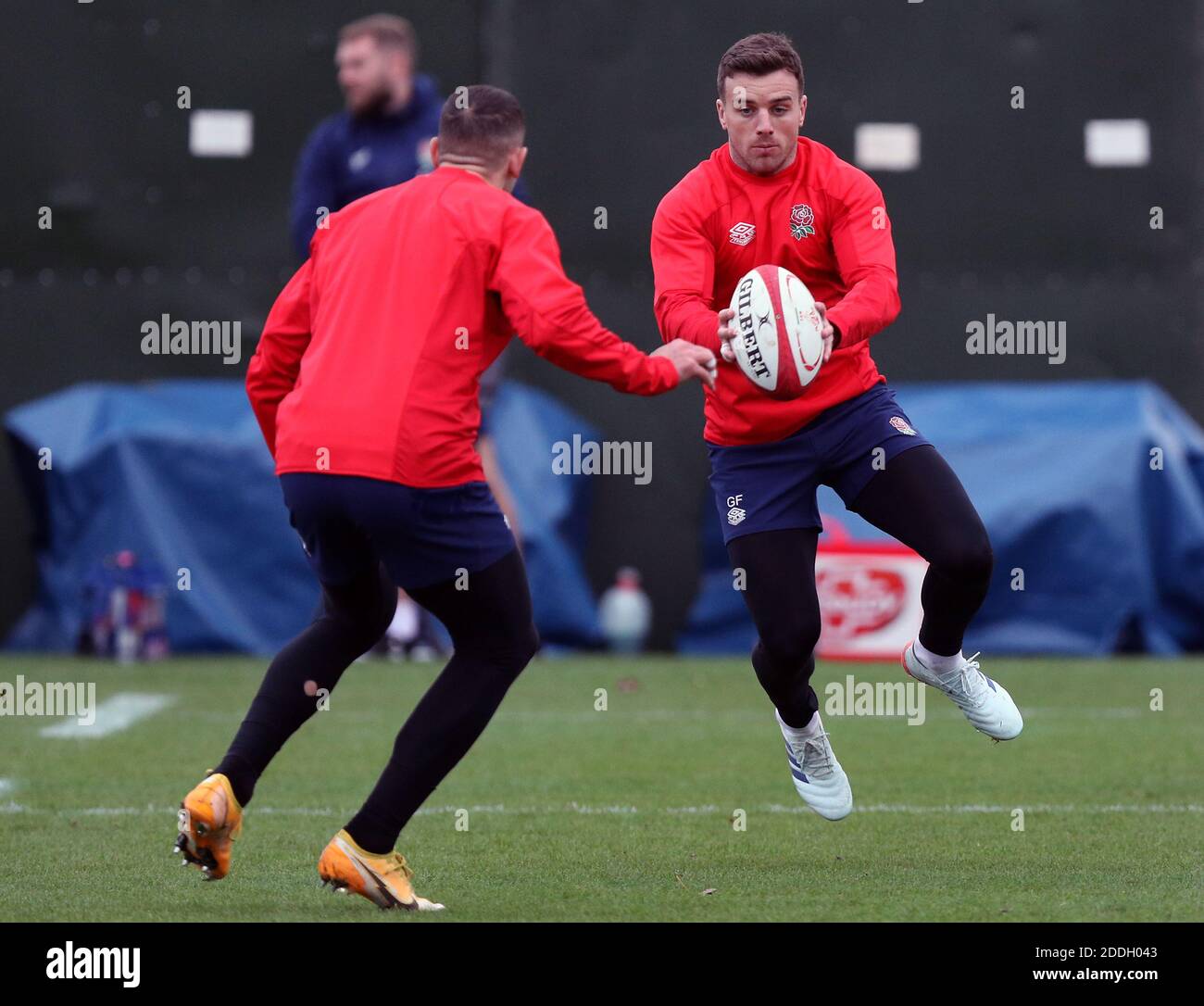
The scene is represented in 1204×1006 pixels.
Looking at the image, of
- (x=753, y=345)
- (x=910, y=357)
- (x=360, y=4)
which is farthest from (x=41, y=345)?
(x=753, y=345)

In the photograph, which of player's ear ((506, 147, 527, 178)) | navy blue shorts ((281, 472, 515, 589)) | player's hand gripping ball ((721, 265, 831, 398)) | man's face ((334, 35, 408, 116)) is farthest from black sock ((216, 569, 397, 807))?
man's face ((334, 35, 408, 116))

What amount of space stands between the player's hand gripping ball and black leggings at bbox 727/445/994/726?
0.51m

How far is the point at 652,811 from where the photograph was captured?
673 cm

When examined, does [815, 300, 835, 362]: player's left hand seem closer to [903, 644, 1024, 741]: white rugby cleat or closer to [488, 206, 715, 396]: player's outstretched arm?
[488, 206, 715, 396]: player's outstretched arm

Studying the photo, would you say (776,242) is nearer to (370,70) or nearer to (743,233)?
(743,233)

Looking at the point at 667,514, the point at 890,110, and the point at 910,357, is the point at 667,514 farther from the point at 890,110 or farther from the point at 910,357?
the point at 890,110

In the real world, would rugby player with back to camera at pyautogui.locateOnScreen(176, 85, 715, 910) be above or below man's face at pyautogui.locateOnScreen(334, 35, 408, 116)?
below

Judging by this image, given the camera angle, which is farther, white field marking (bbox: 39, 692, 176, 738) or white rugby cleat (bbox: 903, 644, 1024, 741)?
white field marking (bbox: 39, 692, 176, 738)

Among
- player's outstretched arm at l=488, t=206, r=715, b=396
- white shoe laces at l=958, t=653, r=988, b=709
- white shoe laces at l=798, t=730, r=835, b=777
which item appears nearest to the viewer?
player's outstretched arm at l=488, t=206, r=715, b=396

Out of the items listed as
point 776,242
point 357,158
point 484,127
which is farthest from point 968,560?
point 357,158

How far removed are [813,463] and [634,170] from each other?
7.38 meters

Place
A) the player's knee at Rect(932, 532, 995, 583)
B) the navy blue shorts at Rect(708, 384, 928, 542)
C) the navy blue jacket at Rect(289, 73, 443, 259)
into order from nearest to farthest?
the player's knee at Rect(932, 532, 995, 583) → the navy blue shorts at Rect(708, 384, 928, 542) → the navy blue jacket at Rect(289, 73, 443, 259)

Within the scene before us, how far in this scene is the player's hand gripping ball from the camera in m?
5.47
